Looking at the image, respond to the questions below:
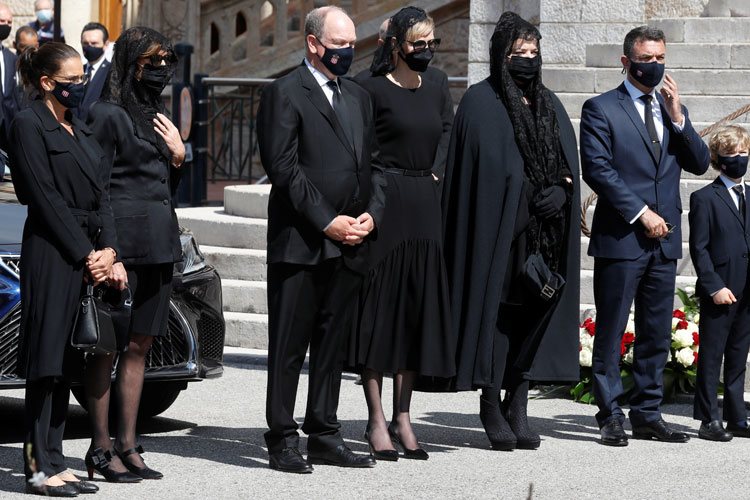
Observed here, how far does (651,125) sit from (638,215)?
19.0 inches

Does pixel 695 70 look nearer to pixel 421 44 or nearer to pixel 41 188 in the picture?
pixel 421 44

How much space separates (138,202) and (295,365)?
3.25 ft

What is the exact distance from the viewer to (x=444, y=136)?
841 centimetres

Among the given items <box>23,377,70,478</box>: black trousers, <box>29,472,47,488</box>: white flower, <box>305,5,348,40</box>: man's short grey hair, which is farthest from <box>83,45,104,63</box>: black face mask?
<box>29,472,47,488</box>: white flower

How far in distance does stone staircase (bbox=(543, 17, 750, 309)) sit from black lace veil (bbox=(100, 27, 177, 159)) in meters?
5.70

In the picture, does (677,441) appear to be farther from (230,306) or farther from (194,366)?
(230,306)

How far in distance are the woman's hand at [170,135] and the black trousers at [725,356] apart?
2781mm

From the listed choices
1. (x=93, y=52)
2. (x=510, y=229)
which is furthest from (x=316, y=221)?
(x=93, y=52)

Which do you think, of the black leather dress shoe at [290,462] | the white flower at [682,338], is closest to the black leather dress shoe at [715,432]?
the white flower at [682,338]

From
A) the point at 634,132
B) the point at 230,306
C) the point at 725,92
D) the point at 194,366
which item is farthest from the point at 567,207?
the point at 725,92

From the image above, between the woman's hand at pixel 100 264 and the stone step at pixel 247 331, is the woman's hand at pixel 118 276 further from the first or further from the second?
the stone step at pixel 247 331

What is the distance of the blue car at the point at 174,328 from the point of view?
7762 millimetres

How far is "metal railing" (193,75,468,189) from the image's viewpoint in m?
17.1

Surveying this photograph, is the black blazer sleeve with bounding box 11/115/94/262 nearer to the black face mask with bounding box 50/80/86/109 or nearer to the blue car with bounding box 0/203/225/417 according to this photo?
the black face mask with bounding box 50/80/86/109
